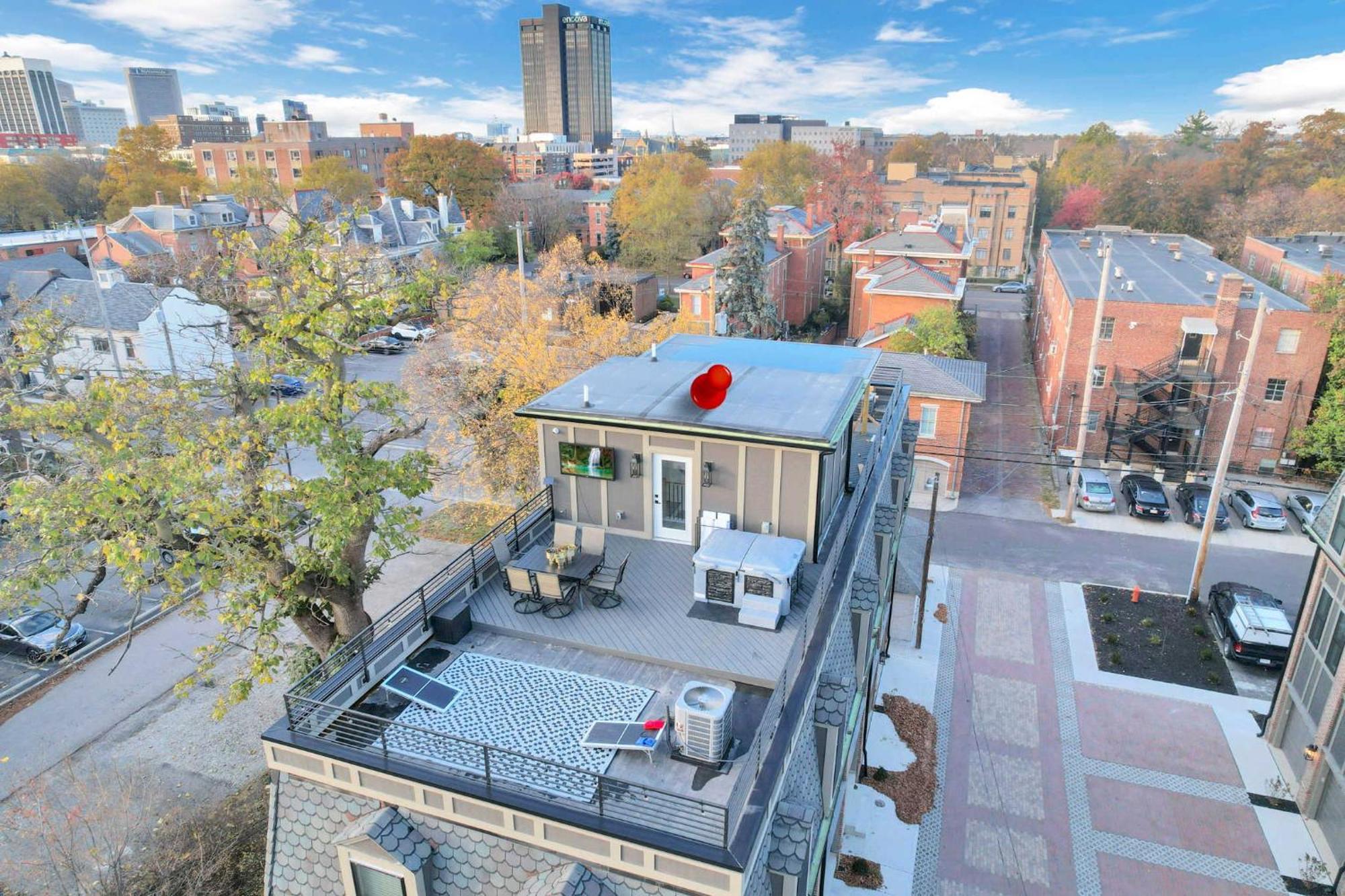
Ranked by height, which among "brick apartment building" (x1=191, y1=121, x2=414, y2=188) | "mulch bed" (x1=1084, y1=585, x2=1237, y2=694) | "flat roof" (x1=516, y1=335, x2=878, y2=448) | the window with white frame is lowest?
"mulch bed" (x1=1084, y1=585, x2=1237, y2=694)

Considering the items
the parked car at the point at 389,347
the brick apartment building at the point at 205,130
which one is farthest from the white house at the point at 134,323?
the brick apartment building at the point at 205,130

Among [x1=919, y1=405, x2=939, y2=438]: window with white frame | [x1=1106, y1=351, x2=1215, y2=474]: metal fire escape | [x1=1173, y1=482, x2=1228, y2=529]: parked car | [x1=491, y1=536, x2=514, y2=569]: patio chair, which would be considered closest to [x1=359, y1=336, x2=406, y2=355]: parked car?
[x1=919, y1=405, x2=939, y2=438]: window with white frame

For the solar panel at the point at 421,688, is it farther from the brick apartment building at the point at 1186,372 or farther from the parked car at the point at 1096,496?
the brick apartment building at the point at 1186,372

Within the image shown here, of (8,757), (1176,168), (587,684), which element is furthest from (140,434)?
(1176,168)

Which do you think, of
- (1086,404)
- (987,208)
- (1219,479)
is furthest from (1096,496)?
(987,208)

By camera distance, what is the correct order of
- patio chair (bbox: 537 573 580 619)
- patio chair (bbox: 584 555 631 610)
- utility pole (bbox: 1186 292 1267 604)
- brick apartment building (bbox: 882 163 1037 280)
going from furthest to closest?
brick apartment building (bbox: 882 163 1037 280), utility pole (bbox: 1186 292 1267 604), patio chair (bbox: 584 555 631 610), patio chair (bbox: 537 573 580 619)

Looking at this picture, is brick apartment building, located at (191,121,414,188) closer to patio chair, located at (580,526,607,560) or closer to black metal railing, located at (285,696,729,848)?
patio chair, located at (580,526,607,560)
